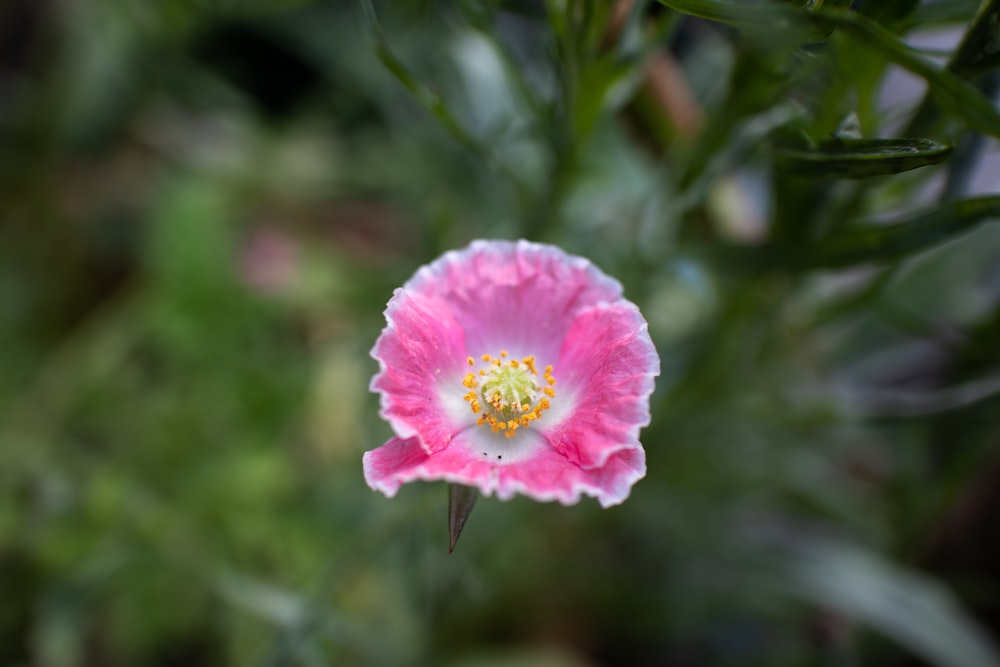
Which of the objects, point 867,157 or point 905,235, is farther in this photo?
point 905,235

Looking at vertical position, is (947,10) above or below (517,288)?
above

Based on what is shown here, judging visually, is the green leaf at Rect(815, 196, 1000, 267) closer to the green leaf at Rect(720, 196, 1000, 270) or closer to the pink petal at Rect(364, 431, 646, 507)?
the green leaf at Rect(720, 196, 1000, 270)

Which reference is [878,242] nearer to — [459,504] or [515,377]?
[515,377]

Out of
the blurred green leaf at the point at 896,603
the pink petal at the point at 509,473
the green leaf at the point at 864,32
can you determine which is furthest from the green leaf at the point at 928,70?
the blurred green leaf at the point at 896,603

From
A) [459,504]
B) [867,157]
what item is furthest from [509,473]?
[867,157]

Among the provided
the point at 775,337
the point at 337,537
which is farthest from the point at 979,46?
the point at 337,537
